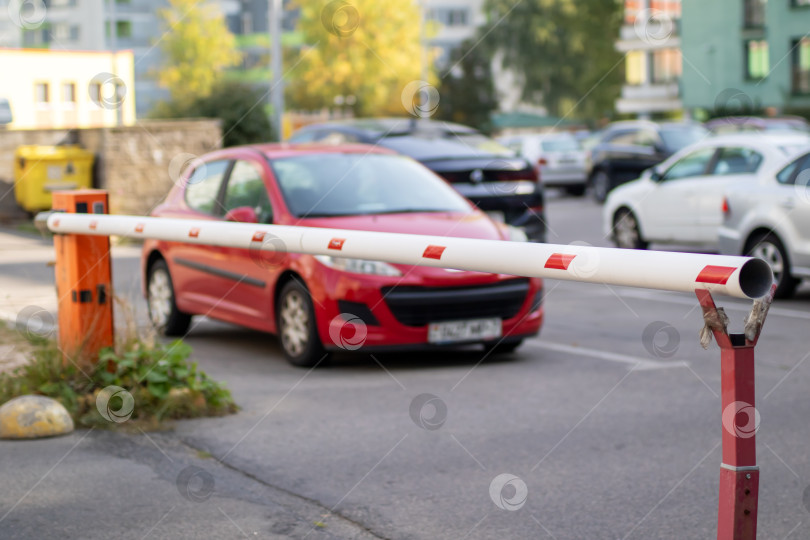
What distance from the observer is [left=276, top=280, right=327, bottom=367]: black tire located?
845 cm

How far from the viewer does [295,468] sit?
5840mm

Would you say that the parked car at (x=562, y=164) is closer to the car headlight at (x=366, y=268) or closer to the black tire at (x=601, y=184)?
the black tire at (x=601, y=184)

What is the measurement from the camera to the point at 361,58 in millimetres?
60844

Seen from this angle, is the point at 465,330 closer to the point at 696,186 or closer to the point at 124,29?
the point at 696,186

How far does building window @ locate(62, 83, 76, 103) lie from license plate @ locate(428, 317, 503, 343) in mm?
43712

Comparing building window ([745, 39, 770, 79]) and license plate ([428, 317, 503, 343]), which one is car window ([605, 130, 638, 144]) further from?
building window ([745, 39, 770, 79])

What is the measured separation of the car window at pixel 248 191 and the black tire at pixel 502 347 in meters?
1.82

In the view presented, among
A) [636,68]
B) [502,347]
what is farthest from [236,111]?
[636,68]

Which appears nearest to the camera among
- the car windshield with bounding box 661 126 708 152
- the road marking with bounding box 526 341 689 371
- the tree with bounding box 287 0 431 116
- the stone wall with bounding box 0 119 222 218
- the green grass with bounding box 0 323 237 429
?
the green grass with bounding box 0 323 237 429

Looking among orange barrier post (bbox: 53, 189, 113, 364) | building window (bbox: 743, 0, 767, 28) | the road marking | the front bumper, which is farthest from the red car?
building window (bbox: 743, 0, 767, 28)

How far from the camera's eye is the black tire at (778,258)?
480 inches

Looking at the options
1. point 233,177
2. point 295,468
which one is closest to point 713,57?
point 233,177

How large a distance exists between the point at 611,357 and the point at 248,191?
293 centimetres

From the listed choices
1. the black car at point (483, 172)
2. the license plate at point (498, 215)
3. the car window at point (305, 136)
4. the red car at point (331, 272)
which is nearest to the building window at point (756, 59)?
the car window at point (305, 136)
